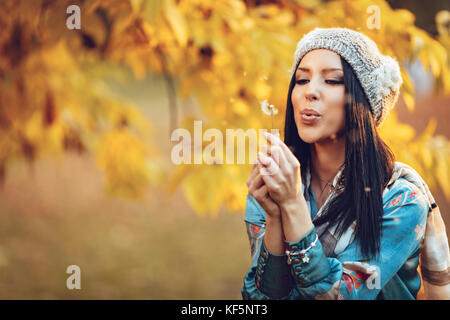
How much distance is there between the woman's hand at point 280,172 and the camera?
0.58 m

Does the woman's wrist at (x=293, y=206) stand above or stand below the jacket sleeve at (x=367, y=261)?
above

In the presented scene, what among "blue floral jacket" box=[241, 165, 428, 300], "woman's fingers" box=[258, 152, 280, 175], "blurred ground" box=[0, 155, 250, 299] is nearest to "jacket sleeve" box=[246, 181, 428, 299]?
"blue floral jacket" box=[241, 165, 428, 300]

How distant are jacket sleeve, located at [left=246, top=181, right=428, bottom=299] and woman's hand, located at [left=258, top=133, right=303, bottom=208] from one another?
0.06 metres

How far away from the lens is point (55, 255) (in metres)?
3.65

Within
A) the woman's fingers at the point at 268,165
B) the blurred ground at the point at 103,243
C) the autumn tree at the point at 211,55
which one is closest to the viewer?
the woman's fingers at the point at 268,165

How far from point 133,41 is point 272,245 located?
94 centimetres

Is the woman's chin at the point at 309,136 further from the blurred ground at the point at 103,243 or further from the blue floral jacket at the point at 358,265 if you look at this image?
the blurred ground at the point at 103,243

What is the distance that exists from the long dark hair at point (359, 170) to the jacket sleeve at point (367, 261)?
1.0 inches

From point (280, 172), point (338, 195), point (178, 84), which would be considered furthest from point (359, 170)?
point (178, 84)

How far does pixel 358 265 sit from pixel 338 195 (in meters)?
0.11

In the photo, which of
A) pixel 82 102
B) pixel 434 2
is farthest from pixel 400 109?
pixel 82 102

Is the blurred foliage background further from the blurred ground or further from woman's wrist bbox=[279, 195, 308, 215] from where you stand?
woman's wrist bbox=[279, 195, 308, 215]

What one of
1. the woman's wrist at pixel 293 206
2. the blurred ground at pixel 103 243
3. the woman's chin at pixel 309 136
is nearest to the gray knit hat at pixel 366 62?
the woman's chin at pixel 309 136

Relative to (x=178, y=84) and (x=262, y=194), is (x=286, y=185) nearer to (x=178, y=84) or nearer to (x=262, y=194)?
(x=262, y=194)
